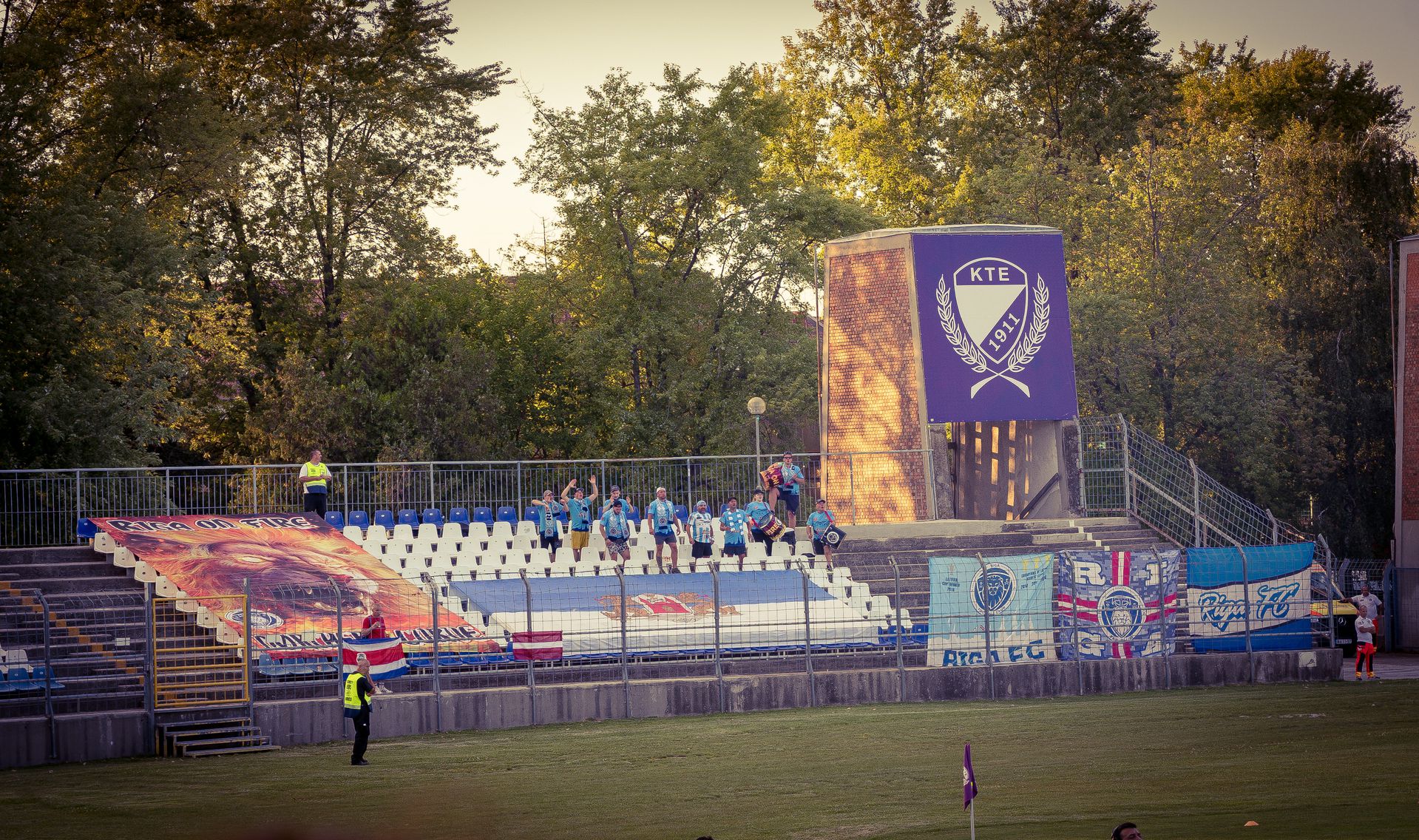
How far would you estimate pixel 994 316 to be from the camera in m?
33.9

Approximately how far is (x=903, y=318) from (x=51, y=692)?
19.3 meters

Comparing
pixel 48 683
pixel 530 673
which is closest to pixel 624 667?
pixel 530 673

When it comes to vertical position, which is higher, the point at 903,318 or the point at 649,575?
the point at 903,318

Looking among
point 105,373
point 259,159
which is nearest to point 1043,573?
point 105,373

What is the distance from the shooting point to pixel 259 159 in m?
45.8

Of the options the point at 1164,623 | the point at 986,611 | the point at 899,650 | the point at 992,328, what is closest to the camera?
the point at 899,650

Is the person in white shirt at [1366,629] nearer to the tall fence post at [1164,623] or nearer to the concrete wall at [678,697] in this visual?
the concrete wall at [678,697]

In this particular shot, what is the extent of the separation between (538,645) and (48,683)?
6.68 meters

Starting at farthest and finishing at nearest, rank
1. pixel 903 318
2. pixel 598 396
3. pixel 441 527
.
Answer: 1. pixel 598 396
2. pixel 903 318
3. pixel 441 527

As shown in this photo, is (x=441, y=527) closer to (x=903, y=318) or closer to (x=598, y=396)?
(x=903, y=318)

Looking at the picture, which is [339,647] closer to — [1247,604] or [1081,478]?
[1247,604]

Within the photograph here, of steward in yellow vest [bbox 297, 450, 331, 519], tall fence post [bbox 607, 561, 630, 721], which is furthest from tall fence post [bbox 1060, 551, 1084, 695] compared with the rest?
steward in yellow vest [bbox 297, 450, 331, 519]

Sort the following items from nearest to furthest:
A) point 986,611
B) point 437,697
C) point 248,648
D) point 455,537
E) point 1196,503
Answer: point 248,648, point 437,697, point 986,611, point 455,537, point 1196,503

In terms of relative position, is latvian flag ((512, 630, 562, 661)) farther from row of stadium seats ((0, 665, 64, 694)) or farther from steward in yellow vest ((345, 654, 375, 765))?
row of stadium seats ((0, 665, 64, 694))
